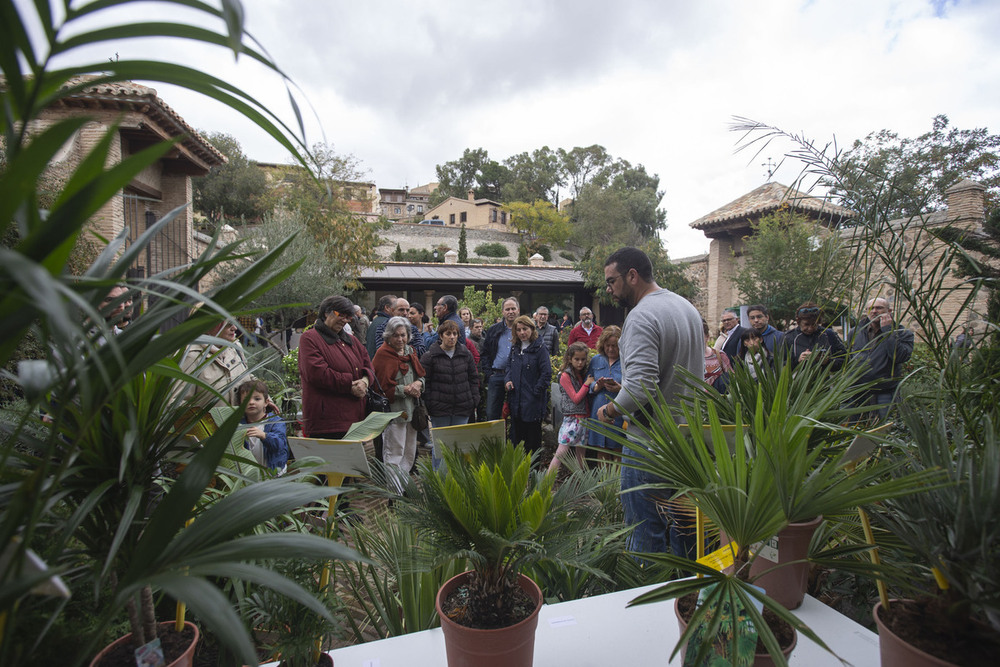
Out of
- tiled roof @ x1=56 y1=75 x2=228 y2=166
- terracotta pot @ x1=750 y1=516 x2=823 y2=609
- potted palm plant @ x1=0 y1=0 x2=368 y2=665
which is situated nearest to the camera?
potted palm plant @ x1=0 y1=0 x2=368 y2=665

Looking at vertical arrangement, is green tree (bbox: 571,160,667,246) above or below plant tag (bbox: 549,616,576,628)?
above

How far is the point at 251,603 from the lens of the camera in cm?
108

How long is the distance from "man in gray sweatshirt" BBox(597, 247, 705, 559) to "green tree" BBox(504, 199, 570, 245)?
38.7 metres

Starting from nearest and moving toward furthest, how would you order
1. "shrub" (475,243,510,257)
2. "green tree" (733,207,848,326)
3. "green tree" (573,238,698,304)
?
"green tree" (733,207,848,326)
"green tree" (573,238,698,304)
"shrub" (475,243,510,257)

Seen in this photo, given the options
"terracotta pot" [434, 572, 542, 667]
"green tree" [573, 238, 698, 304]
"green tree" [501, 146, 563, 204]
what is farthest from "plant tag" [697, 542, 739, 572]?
"green tree" [501, 146, 563, 204]

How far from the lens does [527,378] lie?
519cm

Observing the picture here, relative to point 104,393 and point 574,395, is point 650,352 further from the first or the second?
point 104,393

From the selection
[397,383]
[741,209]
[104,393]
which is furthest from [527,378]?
[741,209]

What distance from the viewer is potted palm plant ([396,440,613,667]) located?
3.64 feet

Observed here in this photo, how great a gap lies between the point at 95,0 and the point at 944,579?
1529 mm

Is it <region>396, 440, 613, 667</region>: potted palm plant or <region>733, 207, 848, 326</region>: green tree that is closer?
<region>396, 440, 613, 667</region>: potted palm plant

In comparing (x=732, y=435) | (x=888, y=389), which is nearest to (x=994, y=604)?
(x=732, y=435)

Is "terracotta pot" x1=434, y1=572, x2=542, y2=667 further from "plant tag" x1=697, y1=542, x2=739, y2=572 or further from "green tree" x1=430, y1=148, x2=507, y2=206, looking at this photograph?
"green tree" x1=430, y1=148, x2=507, y2=206

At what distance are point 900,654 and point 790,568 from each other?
19.0 inches
